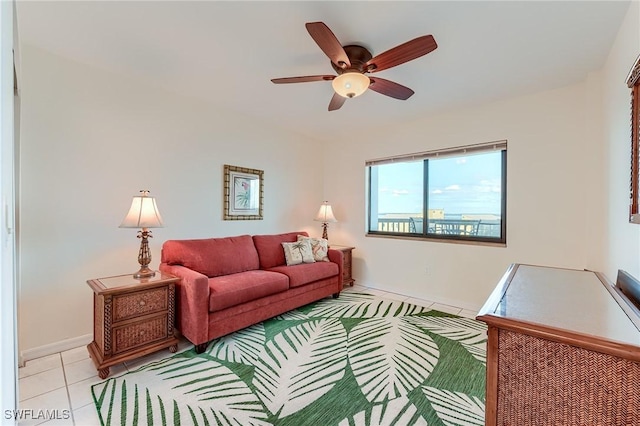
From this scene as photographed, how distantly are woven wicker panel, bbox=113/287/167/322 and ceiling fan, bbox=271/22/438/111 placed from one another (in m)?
1.95

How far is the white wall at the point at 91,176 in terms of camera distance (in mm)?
2238

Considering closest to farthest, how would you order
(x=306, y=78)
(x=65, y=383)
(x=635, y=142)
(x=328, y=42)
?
(x=635, y=142) < (x=328, y=42) < (x=65, y=383) < (x=306, y=78)

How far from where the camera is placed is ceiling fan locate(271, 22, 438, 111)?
1.69 m

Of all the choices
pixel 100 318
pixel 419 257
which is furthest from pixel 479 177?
pixel 100 318

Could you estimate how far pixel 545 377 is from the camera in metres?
0.92

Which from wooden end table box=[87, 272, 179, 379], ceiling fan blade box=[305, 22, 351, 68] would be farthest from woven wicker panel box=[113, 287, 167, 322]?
ceiling fan blade box=[305, 22, 351, 68]

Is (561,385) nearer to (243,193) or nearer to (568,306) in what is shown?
(568,306)

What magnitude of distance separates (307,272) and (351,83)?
6.78 ft

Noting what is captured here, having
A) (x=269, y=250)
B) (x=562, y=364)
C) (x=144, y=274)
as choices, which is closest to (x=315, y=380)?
(x=562, y=364)

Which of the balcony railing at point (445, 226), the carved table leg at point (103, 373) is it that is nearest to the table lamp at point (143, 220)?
the carved table leg at point (103, 373)

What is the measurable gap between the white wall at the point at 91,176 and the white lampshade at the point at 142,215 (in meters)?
0.45

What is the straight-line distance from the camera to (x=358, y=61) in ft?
6.98

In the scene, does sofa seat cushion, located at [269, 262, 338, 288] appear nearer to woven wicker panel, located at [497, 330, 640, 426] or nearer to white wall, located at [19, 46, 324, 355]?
white wall, located at [19, 46, 324, 355]

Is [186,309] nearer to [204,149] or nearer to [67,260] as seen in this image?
[67,260]
